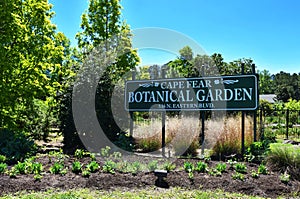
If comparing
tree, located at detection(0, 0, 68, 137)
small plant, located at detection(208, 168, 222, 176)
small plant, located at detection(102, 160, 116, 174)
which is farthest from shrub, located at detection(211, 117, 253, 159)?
tree, located at detection(0, 0, 68, 137)

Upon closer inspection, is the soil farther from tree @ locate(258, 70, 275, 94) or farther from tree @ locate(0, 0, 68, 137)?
tree @ locate(258, 70, 275, 94)

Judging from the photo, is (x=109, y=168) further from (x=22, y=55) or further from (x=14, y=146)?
(x=22, y=55)

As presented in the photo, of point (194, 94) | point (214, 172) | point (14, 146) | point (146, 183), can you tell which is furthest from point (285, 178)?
point (14, 146)

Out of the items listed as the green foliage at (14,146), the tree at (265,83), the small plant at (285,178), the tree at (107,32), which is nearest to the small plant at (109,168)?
the green foliage at (14,146)

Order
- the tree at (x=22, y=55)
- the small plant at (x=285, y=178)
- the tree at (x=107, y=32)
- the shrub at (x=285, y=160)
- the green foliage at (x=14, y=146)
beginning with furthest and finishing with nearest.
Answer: the tree at (x=107, y=32), the tree at (x=22, y=55), the green foliage at (x=14, y=146), the shrub at (x=285, y=160), the small plant at (x=285, y=178)

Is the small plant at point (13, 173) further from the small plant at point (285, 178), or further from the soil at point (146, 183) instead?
the small plant at point (285, 178)

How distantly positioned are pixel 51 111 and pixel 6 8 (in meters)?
4.26

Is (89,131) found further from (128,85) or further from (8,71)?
(8,71)

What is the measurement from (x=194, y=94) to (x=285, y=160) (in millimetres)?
3088

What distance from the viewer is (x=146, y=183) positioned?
526cm

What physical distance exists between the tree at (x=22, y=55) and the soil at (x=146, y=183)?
152 inches

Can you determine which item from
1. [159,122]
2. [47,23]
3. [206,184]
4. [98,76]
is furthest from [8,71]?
[206,184]

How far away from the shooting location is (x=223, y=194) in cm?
475

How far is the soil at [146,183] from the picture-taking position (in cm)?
492
